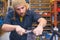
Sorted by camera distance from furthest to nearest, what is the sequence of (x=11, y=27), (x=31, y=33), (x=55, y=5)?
(x=55, y=5) < (x=11, y=27) < (x=31, y=33)

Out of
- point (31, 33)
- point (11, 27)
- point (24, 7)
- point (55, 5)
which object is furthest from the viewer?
point (55, 5)

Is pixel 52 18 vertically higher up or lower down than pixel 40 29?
lower down

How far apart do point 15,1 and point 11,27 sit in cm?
33

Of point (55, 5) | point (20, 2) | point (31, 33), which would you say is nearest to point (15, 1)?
point (20, 2)

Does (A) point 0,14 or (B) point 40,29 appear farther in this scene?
(A) point 0,14

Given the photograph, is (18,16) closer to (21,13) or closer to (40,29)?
(21,13)

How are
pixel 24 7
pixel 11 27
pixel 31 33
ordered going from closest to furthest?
pixel 31 33
pixel 11 27
pixel 24 7

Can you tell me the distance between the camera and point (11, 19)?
90.3 inches

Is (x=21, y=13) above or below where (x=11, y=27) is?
above

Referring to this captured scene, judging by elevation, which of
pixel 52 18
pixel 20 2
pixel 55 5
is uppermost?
pixel 20 2

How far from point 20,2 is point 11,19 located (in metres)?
0.26

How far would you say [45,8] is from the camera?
5871mm

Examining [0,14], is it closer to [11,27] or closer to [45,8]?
[45,8]

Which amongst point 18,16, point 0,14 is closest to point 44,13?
point 0,14
